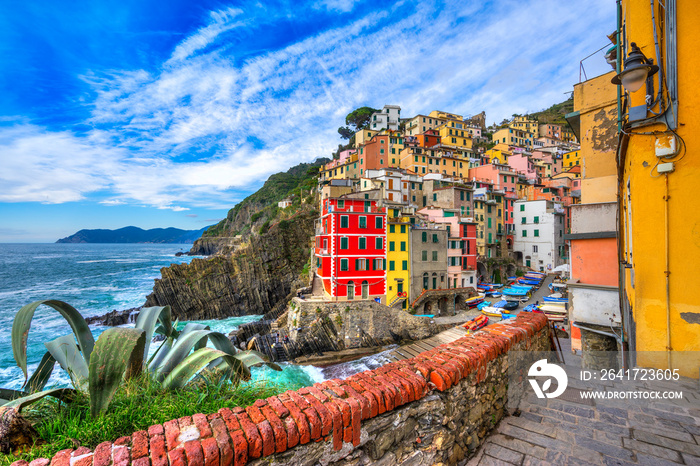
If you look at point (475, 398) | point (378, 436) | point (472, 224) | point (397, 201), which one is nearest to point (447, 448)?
point (475, 398)

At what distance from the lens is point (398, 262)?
96.2 ft

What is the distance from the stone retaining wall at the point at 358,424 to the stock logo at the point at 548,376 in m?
0.85

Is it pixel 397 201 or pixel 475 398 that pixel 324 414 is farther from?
pixel 397 201

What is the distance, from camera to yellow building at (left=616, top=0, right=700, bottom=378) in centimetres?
366

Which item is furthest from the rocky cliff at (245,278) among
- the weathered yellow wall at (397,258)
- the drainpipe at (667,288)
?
the drainpipe at (667,288)

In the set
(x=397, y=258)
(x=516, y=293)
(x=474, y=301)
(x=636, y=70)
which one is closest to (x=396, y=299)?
(x=397, y=258)

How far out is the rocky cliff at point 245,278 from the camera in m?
38.2

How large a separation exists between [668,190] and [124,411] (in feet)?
19.7

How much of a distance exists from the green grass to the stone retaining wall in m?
0.38

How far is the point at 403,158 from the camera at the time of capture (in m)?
53.6

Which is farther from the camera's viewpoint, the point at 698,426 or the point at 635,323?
the point at 635,323

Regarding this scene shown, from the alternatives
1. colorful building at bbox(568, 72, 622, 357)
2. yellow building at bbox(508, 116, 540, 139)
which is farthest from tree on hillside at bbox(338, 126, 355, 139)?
colorful building at bbox(568, 72, 622, 357)

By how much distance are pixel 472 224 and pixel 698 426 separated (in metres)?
34.2

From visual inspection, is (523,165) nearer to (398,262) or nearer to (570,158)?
(570,158)
